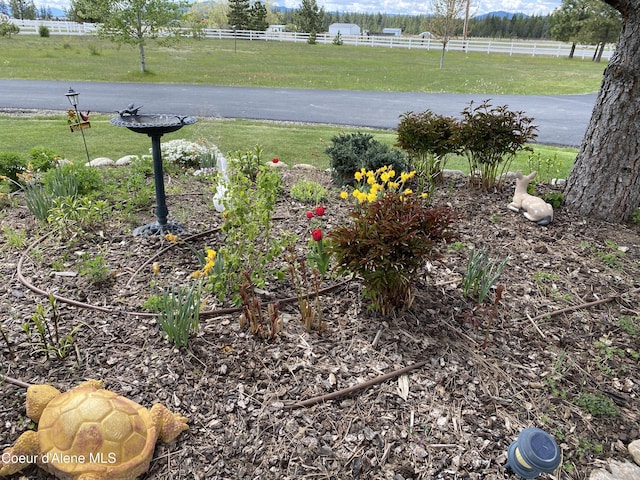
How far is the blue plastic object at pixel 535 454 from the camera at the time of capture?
1.76 metres

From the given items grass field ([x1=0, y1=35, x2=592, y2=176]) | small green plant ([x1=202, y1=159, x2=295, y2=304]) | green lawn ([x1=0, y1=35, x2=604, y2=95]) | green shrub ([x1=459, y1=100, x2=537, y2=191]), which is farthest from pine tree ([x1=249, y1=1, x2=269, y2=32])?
small green plant ([x1=202, y1=159, x2=295, y2=304])

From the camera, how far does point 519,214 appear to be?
4391 mm

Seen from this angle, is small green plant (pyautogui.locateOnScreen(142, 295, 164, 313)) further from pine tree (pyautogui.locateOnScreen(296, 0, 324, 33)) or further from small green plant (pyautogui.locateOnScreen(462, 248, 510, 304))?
pine tree (pyautogui.locateOnScreen(296, 0, 324, 33))

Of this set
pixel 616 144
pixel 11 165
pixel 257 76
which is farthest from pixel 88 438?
pixel 257 76

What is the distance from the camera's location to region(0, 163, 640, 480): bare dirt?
2.06 m

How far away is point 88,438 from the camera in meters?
1.84

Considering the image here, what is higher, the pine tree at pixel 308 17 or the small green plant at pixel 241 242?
the pine tree at pixel 308 17

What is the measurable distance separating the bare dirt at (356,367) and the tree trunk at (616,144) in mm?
843

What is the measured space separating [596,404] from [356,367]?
1276 millimetres

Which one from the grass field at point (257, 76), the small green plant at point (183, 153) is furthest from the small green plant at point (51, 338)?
the grass field at point (257, 76)

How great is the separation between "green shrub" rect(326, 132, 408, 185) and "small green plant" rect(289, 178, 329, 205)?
0.36 metres

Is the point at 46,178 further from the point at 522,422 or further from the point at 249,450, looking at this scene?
the point at 522,422

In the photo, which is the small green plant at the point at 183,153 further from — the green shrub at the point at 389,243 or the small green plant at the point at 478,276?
the small green plant at the point at 478,276

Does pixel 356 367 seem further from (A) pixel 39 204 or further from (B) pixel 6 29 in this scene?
(B) pixel 6 29
